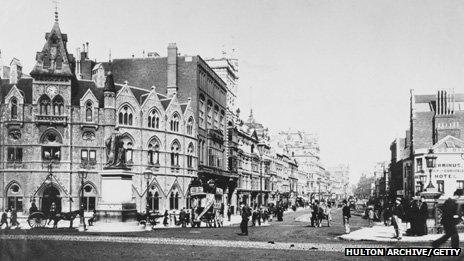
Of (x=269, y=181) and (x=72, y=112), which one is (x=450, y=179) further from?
(x=72, y=112)

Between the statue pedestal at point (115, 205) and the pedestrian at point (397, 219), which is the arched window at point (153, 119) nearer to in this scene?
the statue pedestal at point (115, 205)

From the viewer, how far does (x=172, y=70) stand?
60094 mm

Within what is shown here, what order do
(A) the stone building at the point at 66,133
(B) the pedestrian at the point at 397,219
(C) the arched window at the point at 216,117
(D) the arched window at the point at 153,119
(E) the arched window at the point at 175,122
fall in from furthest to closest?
(C) the arched window at the point at 216,117 < (E) the arched window at the point at 175,122 < (D) the arched window at the point at 153,119 < (A) the stone building at the point at 66,133 < (B) the pedestrian at the point at 397,219

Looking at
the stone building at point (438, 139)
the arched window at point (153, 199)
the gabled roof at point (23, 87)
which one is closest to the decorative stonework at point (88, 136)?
the gabled roof at point (23, 87)

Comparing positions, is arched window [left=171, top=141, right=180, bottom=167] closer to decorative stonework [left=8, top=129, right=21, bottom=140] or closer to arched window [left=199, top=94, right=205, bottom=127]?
arched window [left=199, top=94, right=205, bottom=127]

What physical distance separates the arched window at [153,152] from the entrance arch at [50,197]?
30.2ft

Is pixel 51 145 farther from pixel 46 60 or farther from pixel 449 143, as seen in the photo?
pixel 449 143

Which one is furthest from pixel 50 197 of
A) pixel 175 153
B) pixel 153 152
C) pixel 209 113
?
pixel 209 113

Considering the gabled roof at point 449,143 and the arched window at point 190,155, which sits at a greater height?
the gabled roof at point 449,143

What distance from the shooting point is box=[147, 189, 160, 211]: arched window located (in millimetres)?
52000

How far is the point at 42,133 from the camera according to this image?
47688 millimetres

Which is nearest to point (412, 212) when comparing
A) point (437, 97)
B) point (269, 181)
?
point (437, 97)

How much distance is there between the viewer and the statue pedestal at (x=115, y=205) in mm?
26828

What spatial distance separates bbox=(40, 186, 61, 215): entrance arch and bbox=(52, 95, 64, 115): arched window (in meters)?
6.77
